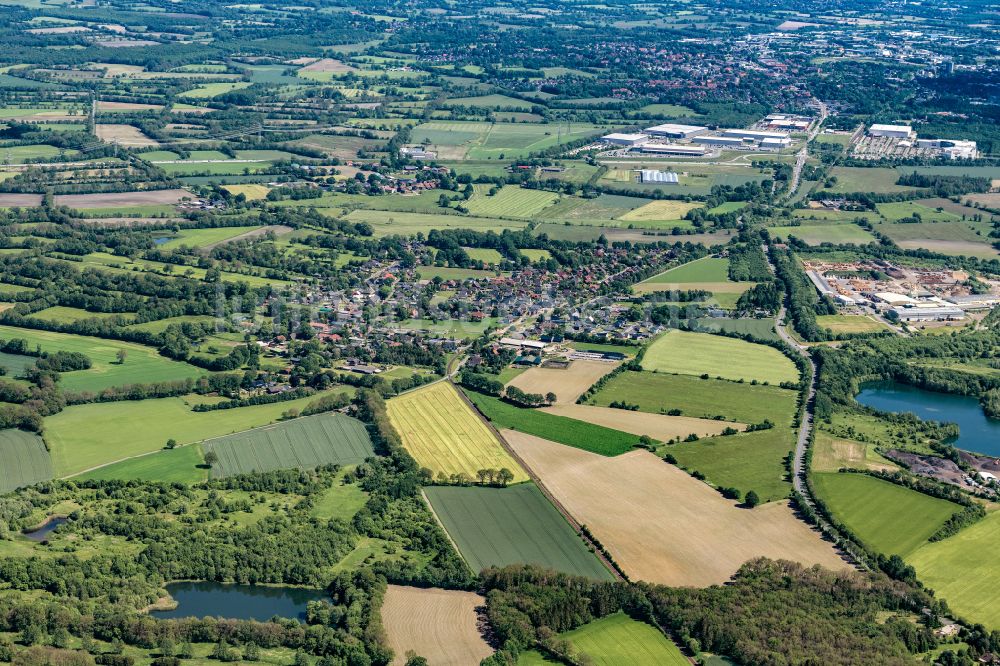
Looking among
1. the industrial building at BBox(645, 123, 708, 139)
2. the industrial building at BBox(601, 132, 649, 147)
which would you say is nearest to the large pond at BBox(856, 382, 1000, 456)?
the industrial building at BBox(601, 132, 649, 147)

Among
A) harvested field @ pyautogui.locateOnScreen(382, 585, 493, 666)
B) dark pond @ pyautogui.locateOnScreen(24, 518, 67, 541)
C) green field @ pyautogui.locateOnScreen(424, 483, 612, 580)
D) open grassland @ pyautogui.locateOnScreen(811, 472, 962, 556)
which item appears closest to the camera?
harvested field @ pyautogui.locateOnScreen(382, 585, 493, 666)

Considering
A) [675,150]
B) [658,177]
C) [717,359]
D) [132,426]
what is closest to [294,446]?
[132,426]

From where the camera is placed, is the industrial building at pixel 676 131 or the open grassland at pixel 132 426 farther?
the industrial building at pixel 676 131

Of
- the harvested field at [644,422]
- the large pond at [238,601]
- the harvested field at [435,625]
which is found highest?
the harvested field at [644,422]

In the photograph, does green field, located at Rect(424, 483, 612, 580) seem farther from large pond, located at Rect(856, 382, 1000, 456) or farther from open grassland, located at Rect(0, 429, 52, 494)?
large pond, located at Rect(856, 382, 1000, 456)

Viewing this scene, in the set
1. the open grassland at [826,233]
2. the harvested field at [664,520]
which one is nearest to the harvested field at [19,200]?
the open grassland at [826,233]

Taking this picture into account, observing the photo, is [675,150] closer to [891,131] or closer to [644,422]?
[891,131]

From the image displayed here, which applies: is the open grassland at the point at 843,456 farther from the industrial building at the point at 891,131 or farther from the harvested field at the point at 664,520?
the industrial building at the point at 891,131
